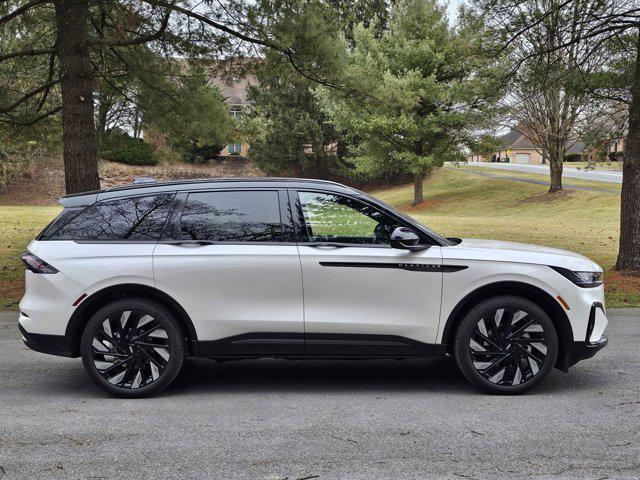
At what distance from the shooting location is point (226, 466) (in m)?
3.95

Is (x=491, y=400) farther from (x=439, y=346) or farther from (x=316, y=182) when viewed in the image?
(x=316, y=182)

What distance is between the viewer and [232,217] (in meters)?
5.49

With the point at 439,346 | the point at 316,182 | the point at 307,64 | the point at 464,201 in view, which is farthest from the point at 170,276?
the point at 464,201

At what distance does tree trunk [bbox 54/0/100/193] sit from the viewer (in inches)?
410

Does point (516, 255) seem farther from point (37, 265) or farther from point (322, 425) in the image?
point (37, 265)

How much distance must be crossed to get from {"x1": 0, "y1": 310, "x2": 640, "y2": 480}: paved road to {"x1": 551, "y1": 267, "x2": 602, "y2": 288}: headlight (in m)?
0.88

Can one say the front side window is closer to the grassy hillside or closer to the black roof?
the black roof

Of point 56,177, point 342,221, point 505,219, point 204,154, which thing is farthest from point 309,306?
point 204,154

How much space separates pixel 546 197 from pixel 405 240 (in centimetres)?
3185

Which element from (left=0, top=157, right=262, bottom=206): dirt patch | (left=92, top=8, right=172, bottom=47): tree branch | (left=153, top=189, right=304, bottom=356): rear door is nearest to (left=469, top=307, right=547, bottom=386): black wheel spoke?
(left=153, top=189, right=304, bottom=356): rear door

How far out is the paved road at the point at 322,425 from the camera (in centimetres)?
393

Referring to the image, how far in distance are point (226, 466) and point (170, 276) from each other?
179 centimetres

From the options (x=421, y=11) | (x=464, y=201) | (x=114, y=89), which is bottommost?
(x=464, y=201)

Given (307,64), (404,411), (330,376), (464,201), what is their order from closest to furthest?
(404,411)
(330,376)
(307,64)
(464,201)
